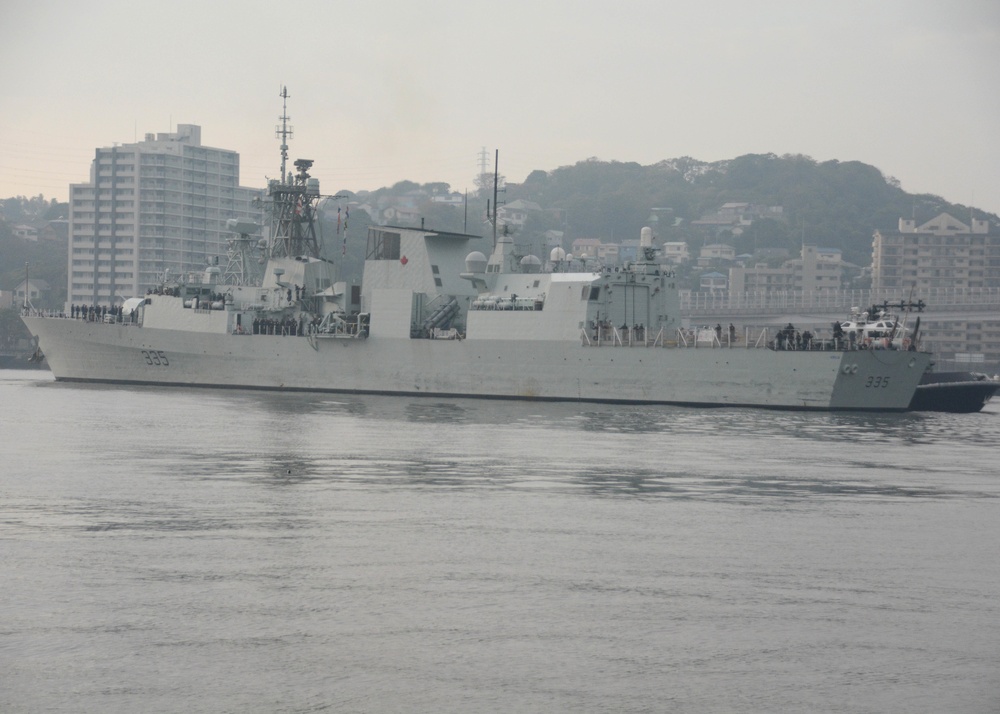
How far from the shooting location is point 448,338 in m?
41.7

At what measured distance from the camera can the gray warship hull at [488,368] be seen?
118 feet

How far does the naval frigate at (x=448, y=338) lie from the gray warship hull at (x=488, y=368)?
5 cm

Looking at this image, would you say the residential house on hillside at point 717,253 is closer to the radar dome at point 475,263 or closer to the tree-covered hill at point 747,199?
the tree-covered hill at point 747,199

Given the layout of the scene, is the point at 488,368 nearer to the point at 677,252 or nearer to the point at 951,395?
the point at 951,395

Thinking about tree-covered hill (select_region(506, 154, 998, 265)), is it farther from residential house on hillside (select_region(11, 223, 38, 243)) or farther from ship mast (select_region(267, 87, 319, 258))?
ship mast (select_region(267, 87, 319, 258))

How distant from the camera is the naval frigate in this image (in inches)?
1436

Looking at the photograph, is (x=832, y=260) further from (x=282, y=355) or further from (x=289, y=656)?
(x=289, y=656)

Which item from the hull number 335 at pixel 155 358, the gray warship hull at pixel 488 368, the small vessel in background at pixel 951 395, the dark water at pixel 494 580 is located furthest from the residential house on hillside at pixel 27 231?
the dark water at pixel 494 580

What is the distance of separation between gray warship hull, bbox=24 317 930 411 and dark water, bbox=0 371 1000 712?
11.8m

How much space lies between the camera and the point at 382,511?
16.2m

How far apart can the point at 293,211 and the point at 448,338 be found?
11.5 meters

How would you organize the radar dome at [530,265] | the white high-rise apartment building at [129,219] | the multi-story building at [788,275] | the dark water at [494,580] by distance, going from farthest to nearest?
the white high-rise apartment building at [129,219]
the multi-story building at [788,275]
the radar dome at [530,265]
the dark water at [494,580]

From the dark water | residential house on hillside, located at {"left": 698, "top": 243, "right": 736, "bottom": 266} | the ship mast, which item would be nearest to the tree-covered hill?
residential house on hillside, located at {"left": 698, "top": 243, "right": 736, "bottom": 266}

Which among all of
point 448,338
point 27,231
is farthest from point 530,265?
point 27,231
